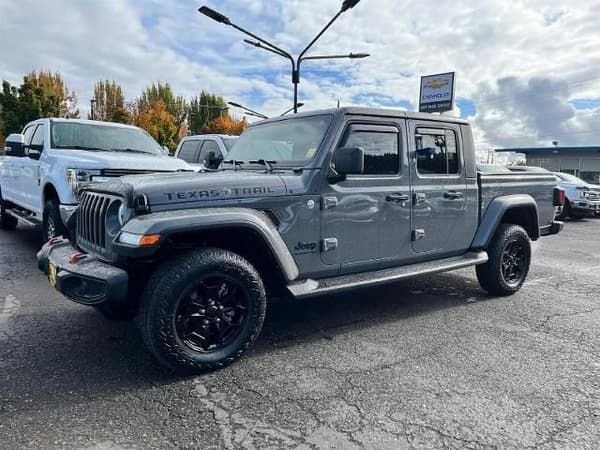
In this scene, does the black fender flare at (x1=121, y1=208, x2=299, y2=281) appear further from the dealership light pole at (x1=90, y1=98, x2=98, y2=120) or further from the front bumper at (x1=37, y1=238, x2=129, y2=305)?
the dealership light pole at (x1=90, y1=98, x2=98, y2=120)

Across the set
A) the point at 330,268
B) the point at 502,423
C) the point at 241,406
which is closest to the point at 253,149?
the point at 330,268

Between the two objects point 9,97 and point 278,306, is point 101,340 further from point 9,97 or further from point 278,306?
point 9,97

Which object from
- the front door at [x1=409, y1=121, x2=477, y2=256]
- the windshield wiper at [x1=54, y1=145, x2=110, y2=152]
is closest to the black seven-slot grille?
the front door at [x1=409, y1=121, x2=477, y2=256]

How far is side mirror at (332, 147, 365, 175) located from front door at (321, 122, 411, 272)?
0.23 metres

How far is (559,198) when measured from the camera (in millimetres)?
5605

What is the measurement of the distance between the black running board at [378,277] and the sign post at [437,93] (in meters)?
25.1

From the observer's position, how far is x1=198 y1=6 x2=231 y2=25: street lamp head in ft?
40.6

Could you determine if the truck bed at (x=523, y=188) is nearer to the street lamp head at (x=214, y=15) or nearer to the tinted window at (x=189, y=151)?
the tinted window at (x=189, y=151)

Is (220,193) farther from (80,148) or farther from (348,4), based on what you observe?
(348,4)

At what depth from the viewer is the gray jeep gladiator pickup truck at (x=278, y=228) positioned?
294cm

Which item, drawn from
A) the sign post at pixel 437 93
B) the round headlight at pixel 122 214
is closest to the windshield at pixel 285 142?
the round headlight at pixel 122 214

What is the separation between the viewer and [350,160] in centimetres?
343

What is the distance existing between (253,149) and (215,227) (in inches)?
59.4

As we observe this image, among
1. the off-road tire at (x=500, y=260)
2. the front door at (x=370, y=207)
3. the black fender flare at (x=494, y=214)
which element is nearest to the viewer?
the front door at (x=370, y=207)
